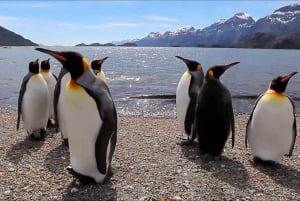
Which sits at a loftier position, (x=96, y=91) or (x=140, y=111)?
(x=96, y=91)

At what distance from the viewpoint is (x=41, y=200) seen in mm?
5492

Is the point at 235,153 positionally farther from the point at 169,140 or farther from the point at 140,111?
the point at 140,111

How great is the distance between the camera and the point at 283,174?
270 inches

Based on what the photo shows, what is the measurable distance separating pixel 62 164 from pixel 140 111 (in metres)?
9.90

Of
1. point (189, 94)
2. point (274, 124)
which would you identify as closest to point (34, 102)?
point (189, 94)

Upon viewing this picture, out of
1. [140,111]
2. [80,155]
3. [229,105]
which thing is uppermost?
[229,105]

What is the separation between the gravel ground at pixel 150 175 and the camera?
5730mm

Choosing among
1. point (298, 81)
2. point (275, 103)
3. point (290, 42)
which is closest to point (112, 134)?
point (275, 103)

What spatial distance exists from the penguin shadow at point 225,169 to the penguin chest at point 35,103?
3.18 m

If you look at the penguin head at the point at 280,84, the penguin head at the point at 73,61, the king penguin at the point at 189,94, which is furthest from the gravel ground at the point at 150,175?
the penguin head at the point at 73,61

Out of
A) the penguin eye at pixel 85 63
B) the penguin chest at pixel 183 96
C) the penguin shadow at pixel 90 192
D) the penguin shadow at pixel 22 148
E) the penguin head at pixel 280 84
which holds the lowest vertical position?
the penguin shadow at pixel 22 148

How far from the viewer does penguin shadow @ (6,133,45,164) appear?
24.4ft

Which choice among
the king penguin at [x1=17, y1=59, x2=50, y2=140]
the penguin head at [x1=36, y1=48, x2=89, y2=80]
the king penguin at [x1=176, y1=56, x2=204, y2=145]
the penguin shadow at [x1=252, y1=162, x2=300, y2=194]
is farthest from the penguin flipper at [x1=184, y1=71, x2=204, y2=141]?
the penguin head at [x1=36, y1=48, x2=89, y2=80]

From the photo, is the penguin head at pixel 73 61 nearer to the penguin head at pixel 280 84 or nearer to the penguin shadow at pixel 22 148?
the penguin shadow at pixel 22 148
